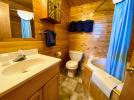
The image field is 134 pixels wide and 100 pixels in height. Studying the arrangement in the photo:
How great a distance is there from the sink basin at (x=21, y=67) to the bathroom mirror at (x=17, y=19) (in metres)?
0.39

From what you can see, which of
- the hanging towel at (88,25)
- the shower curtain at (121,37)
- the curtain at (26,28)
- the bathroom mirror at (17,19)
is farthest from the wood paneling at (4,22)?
the hanging towel at (88,25)

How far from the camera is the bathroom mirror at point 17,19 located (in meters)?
1.07

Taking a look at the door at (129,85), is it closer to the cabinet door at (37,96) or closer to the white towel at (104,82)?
the white towel at (104,82)

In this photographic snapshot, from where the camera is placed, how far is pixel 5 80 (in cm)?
63

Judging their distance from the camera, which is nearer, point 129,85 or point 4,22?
point 129,85

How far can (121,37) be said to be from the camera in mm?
1458

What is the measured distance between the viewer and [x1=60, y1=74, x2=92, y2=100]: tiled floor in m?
1.59

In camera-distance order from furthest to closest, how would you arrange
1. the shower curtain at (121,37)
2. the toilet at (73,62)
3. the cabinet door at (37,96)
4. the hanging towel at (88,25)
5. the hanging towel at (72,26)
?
the hanging towel at (72,26) → the hanging towel at (88,25) → the toilet at (73,62) → the shower curtain at (121,37) → the cabinet door at (37,96)

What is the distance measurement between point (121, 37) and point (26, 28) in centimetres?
161

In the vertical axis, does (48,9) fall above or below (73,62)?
above

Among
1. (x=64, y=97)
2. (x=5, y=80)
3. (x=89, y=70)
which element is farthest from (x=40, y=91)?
(x=89, y=70)

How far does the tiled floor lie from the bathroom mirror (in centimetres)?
127

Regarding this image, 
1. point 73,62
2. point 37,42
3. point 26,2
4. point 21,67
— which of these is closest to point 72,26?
point 73,62

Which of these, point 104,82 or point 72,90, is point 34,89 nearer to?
point 104,82
